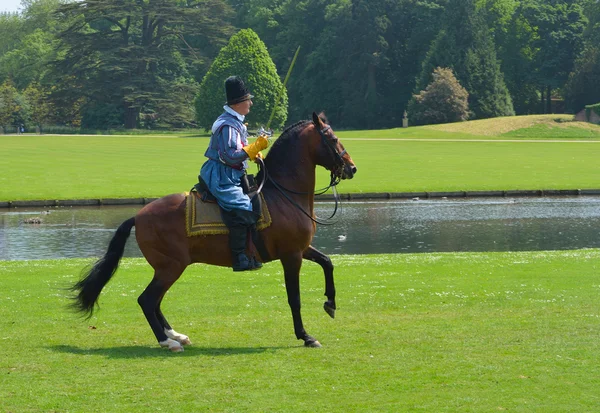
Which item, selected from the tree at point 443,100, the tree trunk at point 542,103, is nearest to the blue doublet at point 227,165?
the tree at point 443,100

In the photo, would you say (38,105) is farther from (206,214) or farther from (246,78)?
(206,214)

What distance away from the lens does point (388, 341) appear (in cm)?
1011

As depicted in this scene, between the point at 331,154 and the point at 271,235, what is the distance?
1167 millimetres

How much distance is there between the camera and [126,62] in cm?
11400

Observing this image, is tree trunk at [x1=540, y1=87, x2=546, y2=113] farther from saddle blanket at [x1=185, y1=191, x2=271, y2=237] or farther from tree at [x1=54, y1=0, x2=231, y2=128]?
saddle blanket at [x1=185, y1=191, x2=271, y2=237]

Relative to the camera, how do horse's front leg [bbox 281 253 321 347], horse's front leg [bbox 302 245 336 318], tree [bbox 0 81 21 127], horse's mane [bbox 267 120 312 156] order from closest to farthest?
horse's front leg [bbox 281 253 321 347] → horse's mane [bbox 267 120 312 156] → horse's front leg [bbox 302 245 336 318] → tree [bbox 0 81 21 127]

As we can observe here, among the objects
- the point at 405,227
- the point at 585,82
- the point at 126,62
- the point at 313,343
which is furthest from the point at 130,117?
the point at 313,343

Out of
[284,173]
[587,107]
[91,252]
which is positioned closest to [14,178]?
[91,252]

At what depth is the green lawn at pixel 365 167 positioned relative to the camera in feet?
134

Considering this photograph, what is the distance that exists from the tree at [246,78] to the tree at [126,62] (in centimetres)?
1021

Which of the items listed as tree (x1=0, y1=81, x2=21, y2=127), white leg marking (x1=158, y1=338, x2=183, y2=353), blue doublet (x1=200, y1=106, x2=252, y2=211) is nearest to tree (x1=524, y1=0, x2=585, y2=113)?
tree (x1=0, y1=81, x2=21, y2=127)

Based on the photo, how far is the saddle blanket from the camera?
10281 millimetres

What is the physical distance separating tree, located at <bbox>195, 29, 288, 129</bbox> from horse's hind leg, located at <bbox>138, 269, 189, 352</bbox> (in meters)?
91.1

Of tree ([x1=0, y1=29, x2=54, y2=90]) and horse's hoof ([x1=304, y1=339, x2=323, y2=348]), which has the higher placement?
tree ([x1=0, y1=29, x2=54, y2=90])
